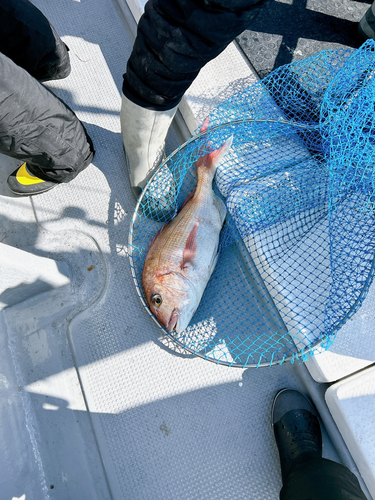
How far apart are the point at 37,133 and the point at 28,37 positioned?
0.77 metres

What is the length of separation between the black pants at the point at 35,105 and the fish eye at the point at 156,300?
976 millimetres

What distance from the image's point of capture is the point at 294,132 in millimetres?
2047

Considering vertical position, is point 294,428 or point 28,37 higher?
point 28,37

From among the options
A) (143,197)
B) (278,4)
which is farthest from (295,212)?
(278,4)

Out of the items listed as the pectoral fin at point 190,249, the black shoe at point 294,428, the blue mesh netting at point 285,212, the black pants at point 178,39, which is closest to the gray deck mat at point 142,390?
the black shoe at point 294,428

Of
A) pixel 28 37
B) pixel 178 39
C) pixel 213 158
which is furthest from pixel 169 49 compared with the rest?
pixel 28 37

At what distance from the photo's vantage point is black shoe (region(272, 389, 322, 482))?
1.79 meters

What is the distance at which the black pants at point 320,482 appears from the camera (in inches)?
59.1

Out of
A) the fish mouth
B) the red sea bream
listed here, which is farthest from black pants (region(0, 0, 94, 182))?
the fish mouth

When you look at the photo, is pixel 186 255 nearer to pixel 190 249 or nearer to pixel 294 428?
pixel 190 249

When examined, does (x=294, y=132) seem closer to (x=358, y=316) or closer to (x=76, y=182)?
(x=358, y=316)

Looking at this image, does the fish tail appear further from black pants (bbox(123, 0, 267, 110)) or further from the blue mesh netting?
black pants (bbox(123, 0, 267, 110))

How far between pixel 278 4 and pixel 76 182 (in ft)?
7.13

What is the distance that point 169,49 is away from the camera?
1419 mm
